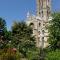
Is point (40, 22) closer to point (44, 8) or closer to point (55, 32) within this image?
point (44, 8)

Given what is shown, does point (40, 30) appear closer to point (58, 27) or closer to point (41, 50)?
point (58, 27)

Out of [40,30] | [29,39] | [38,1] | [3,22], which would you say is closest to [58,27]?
[29,39]

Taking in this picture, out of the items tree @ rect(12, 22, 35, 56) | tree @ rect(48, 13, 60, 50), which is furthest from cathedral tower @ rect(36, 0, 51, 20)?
tree @ rect(48, 13, 60, 50)

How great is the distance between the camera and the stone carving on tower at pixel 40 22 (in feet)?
221

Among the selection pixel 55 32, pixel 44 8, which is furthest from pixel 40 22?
pixel 55 32

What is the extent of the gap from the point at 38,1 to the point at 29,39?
55.0 metres

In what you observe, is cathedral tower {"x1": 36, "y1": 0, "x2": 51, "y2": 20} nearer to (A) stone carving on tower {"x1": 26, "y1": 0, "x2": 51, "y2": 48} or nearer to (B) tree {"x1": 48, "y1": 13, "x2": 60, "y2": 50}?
(A) stone carving on tower {"x1": 26, "y1": 0, "x2": 51, "y2": 48}

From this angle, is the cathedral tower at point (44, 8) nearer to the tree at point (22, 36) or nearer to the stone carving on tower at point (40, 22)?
the stone carving on tower at point (40, 22)

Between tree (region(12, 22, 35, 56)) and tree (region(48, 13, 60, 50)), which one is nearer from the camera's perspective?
tree (region(48, 13, 60, 50))

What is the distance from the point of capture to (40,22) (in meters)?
77.2

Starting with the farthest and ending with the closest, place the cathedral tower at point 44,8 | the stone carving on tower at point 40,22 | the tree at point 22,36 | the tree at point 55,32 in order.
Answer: the cathedral tower at point 44,8
the stone carving on tower at point 40,22
the tree at point 22,36
the tree at point 55,32

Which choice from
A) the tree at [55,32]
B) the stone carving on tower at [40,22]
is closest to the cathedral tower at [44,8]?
the stone carving on tower at [40,22]

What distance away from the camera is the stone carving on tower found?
6738 centimetres

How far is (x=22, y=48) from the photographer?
38125 mm
